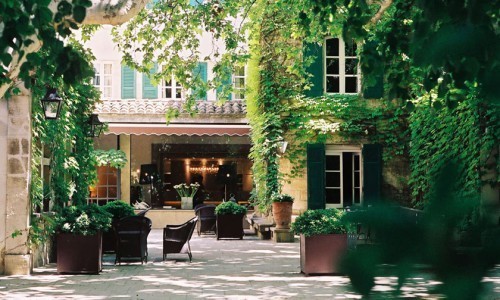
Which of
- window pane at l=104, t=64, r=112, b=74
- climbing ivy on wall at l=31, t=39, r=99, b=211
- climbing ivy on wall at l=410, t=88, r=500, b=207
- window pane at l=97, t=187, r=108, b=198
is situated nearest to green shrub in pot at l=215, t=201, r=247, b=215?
climbing ivy on wall at l=31, t=39, r=99, b=211

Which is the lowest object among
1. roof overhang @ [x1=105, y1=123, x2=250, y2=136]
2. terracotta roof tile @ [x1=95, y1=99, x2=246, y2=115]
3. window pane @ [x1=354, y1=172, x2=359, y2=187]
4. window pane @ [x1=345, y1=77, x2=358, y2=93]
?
window pane @ [x1=354, y1=172, x2=359, y2=187]

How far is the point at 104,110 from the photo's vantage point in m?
23.3

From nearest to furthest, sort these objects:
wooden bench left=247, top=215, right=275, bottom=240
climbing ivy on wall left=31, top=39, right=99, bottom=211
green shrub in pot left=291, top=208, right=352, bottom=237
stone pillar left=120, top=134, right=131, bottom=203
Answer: green shrub in pot left=291, top=208, right=352, bottom=237 < climbing ivy on wall left=31, top=39, right=99, bottom=211 < wooden bench left=247, top=215, right=275, bottom=240 < stone pillar left=120, top=134, right=131, bottom=203

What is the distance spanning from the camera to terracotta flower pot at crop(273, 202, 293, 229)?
1788cm

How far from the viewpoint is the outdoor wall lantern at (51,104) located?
451 inches

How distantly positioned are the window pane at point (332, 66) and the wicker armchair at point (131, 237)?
8513mm

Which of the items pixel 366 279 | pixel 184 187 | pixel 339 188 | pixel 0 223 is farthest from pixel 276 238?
pixel 366 279

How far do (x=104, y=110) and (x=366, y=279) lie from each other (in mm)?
22990

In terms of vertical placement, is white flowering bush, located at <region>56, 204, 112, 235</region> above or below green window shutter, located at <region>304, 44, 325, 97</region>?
below

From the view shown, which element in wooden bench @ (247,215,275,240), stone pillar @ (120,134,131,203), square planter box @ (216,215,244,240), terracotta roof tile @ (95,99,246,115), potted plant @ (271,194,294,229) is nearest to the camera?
potted plant @ (271,194,294,229)

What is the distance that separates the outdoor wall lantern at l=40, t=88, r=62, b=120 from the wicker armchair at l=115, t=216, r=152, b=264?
7.17ft

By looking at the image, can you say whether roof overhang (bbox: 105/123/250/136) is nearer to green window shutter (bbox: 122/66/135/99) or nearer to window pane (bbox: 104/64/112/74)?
green window shutter (bbox: 122/66/135/99)

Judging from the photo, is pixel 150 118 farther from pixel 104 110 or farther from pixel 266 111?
pixel 266 111

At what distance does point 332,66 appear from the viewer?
19797 millimetres
